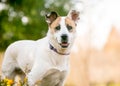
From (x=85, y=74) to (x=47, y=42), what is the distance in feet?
29.4

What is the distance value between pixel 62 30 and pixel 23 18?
31.7 feet

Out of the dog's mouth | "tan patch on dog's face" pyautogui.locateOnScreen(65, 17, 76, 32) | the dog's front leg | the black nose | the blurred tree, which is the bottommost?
the blurred tree

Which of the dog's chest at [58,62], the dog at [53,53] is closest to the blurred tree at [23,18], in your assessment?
the dog at [53,53]

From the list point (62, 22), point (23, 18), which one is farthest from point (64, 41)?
point (23, 18)

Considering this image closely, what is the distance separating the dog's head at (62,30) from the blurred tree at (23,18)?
345 inches

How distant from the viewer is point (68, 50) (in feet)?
25.0

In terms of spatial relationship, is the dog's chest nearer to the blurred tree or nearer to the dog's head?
the dog's head

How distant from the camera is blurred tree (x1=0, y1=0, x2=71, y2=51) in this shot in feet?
54.2

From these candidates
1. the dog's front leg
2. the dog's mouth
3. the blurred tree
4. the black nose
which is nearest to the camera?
the black nose

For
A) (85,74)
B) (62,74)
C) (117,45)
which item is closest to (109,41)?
(117,45)

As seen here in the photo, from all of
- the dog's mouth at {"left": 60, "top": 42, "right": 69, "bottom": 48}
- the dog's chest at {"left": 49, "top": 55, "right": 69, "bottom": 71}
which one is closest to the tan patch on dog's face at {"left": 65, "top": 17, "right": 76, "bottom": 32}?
the dog's mouth at {"left": 60, "top": 42, "right": 69, "bottom": 48}

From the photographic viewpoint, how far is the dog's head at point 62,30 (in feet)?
23.8

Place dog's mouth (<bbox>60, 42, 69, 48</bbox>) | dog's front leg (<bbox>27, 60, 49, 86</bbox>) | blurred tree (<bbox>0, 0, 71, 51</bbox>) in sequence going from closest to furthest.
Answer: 1. dog's mouth (<bbox>60, 42, 69, 48</bbox>)
2. dog's front leg (<bbox>27, 60, 49, 86</bbox>)
3. blurred tree (<bbox>0, 0, 71, 51</bbox>)

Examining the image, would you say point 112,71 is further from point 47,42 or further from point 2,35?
point 47,42
